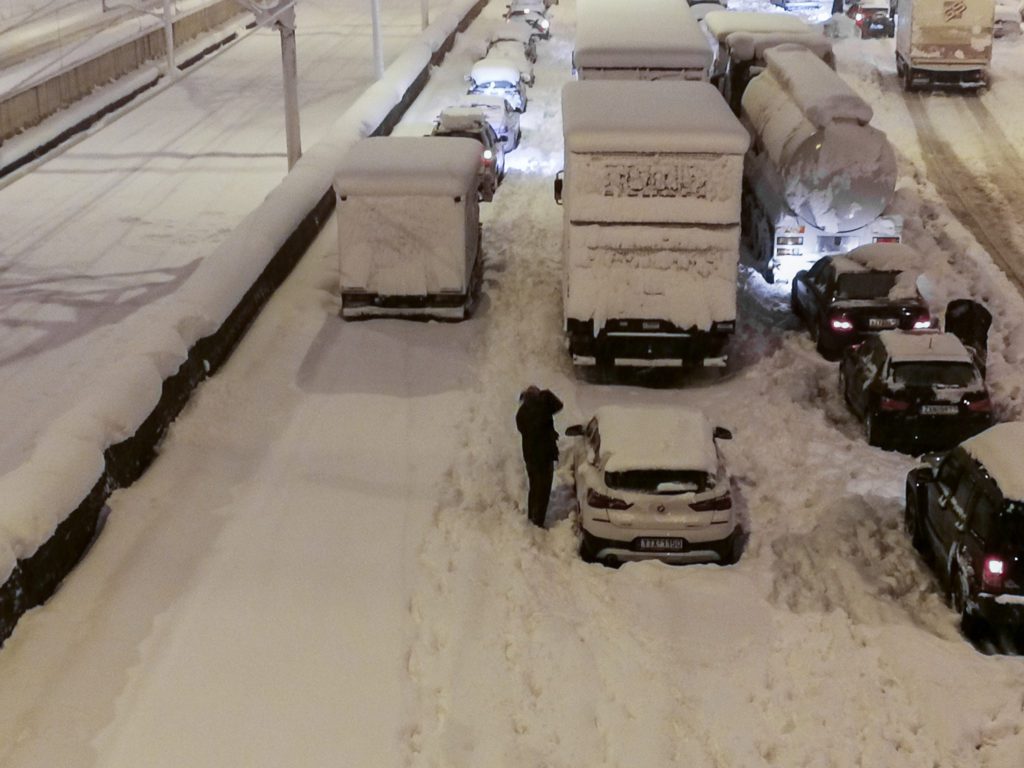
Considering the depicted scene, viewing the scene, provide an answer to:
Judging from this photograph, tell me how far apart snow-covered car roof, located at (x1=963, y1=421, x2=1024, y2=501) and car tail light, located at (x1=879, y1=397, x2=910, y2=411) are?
320 centimetres

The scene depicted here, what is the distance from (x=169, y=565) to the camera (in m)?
11.9

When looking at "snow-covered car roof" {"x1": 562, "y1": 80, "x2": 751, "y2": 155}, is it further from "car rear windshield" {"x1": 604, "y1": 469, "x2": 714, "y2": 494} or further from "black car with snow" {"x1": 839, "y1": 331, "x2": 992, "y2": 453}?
"car rear windshield" {"x1": 604, "y1": 469, "x2": 714, "y2": 494}

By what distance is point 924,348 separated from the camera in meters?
15.8

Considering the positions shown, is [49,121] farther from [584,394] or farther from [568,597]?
[568,597]

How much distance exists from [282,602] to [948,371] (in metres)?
8.29

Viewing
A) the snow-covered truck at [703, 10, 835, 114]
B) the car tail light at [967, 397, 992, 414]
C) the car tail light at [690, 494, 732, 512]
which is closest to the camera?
the car tail light at [690, 494, 732, 512]

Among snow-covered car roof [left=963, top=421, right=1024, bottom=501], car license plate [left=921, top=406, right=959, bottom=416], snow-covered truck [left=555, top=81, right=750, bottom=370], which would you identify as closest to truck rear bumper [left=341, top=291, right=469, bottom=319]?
snow-covered truck [left=555, top=81, right=750, bottom=370]

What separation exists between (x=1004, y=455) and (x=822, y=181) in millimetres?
10097

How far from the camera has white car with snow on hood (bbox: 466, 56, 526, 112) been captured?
3600 cm

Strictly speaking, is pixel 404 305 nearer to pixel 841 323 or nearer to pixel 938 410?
pixel 841 323

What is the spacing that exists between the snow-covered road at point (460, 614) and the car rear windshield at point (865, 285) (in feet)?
6.37

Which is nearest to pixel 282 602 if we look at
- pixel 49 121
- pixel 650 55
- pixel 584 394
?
pixel 584 394

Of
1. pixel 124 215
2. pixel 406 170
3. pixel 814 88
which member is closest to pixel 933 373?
pixel 406 170

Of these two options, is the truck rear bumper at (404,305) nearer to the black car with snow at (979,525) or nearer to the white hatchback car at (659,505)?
the white hatchback car at (659,505)
